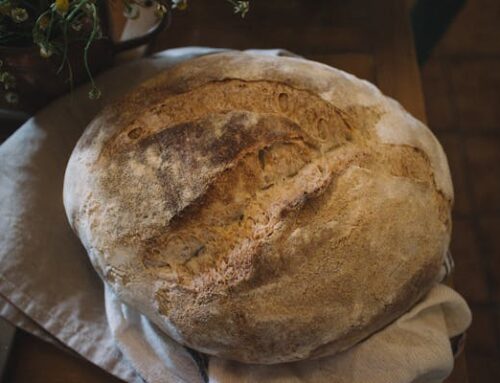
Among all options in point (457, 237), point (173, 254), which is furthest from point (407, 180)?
point (457, 237)

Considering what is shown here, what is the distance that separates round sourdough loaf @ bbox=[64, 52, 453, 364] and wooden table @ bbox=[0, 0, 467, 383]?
319 millimetres

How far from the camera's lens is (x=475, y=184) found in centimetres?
146

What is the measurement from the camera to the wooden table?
3.29 ft

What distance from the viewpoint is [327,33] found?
1060 millimetres

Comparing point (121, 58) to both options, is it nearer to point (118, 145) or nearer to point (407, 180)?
point (118, 145)

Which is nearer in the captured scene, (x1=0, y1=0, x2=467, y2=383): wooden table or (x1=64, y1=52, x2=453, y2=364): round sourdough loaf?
(x1=64, y1=52, x2=453, y2=364): round sourdough loaf

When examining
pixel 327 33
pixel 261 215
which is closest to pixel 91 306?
pixel 261 215

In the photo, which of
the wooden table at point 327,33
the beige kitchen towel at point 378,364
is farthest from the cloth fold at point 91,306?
the wooden table at point 327,33

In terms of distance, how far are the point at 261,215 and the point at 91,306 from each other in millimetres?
319

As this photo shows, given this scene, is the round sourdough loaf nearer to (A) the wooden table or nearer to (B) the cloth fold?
(B) the cloth fold

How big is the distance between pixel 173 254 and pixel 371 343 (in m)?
0.27

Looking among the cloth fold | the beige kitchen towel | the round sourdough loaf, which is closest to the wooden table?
the cloth fold

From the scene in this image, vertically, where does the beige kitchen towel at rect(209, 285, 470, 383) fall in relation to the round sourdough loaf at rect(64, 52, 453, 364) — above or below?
below

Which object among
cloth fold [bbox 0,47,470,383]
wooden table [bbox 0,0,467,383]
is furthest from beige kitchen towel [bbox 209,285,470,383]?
wooden table [bbox 0,0,467,383]
